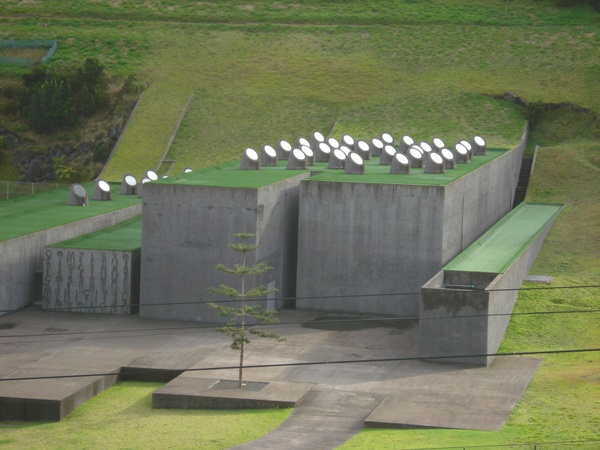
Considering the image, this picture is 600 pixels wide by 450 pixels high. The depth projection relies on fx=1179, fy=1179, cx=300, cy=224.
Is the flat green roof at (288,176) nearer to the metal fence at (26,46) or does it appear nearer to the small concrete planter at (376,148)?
the small concrete planter at (376,148)

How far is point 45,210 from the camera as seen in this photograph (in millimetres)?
48938

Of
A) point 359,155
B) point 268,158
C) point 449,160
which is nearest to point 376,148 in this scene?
point 359,155

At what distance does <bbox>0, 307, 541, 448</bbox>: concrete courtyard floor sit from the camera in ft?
97.8

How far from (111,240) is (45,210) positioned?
6773mm

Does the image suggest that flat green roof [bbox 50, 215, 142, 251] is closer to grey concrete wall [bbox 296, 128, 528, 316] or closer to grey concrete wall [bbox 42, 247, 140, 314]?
grey concrete wall [bbox 42, 247, 140, 314]

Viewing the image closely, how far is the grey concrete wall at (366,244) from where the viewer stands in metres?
41.0

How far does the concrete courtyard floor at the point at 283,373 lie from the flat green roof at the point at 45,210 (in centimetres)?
435

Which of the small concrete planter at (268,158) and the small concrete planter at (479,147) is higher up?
the small concrete planter at (479,147)

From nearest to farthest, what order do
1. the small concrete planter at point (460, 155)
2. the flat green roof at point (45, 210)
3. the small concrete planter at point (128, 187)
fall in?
the flat green roof at point (45, 210), the small concrete planter at point (460, 155), the small concrete planter at point (128, 187)

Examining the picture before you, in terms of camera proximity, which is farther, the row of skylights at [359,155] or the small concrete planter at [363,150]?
the small concrete planter at [363,150]

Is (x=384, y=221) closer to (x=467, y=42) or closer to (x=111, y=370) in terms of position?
(x=111, y=370)

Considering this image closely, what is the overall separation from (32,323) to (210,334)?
6.11m

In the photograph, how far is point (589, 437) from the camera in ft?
90.3

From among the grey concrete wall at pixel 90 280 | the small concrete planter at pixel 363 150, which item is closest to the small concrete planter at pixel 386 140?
the small concrete planter at pixel 363 150
